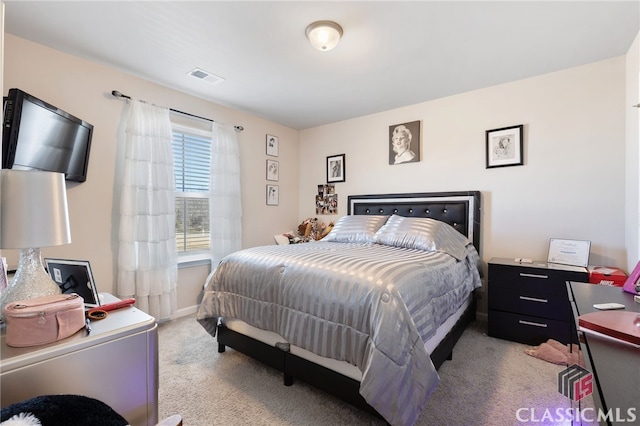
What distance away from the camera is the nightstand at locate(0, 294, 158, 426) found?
86 cm

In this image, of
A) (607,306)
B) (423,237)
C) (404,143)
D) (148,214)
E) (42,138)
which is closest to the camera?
(607,306)

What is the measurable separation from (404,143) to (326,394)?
288cm

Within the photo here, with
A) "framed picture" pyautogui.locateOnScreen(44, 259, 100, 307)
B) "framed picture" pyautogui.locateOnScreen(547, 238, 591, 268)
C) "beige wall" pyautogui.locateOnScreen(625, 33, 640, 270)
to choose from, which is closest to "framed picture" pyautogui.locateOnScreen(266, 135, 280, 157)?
"framed picture" pyautogui.locateOnScreen(44, 259, 100, 307)

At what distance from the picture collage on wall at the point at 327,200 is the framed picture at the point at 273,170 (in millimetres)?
678

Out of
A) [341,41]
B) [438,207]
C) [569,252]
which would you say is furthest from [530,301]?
[341,41]

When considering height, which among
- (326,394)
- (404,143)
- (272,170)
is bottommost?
(326,394)

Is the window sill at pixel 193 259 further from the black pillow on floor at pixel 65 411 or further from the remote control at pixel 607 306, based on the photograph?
the remote control at pixel 607 306

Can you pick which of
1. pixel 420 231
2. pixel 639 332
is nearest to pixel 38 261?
pixel 639 332

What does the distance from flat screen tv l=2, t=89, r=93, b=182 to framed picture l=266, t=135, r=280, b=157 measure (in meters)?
2.08

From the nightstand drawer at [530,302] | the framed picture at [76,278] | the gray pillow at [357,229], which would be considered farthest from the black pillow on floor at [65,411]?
the nightstand drawer at [530,302]

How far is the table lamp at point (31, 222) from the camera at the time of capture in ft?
3.11

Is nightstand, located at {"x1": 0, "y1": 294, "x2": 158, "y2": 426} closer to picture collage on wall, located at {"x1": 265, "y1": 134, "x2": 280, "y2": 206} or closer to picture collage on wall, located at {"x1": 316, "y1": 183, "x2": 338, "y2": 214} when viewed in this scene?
picture collage on wall, located at {"x1": 265, "y1": 134, "x2": 280, "y2": 206}

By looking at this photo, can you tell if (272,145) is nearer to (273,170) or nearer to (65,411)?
(273,170)

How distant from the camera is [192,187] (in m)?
3.34
